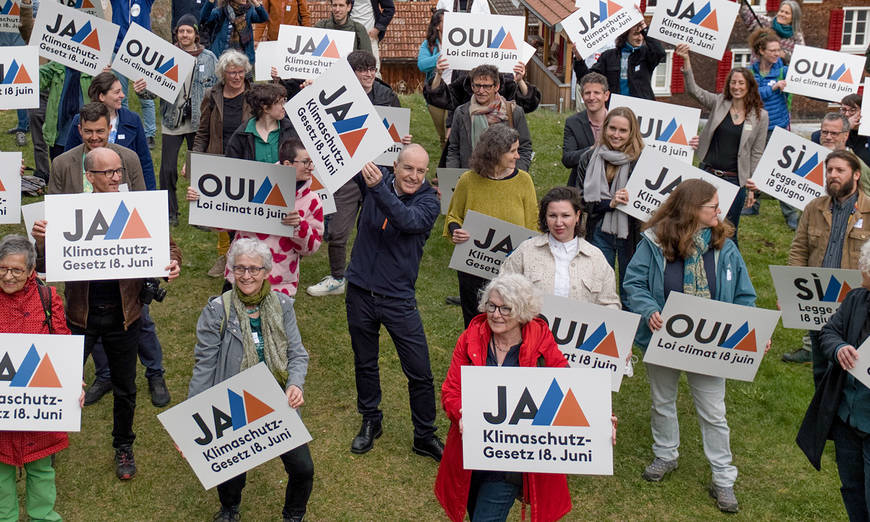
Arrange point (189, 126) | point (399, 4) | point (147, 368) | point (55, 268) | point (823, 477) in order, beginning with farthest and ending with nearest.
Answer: point (399, 4)
point (189, 126)
point (147, 368)
point (823, 477)
point (55, 268)

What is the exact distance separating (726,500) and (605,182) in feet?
9.67

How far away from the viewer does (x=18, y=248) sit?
6293mm

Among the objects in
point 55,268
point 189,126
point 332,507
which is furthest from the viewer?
point 189,126

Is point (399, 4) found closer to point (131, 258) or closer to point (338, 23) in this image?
point (338, 23)

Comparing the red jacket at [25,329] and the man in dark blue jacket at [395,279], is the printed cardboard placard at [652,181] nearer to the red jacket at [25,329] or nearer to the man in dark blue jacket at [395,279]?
the man in dark blue jacket at [395,279]

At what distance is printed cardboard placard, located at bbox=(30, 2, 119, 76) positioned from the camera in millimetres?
10789

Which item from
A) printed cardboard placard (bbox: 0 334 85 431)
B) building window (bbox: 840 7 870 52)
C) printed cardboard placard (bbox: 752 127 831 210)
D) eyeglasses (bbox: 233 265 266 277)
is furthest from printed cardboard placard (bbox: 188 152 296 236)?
building window (bbox: 840 7 870 52)

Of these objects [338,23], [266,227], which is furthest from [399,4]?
[266,227]

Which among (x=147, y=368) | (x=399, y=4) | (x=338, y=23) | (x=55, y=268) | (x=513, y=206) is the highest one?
(x=399, y=4)

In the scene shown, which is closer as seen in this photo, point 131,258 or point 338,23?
point 131,258

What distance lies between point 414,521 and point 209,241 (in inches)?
241

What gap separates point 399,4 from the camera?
33.3 meters

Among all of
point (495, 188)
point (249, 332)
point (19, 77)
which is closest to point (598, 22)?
point (495, 188)

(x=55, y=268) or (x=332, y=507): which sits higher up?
(x=55, y=268)
